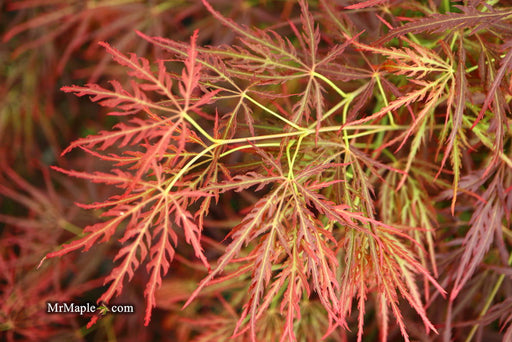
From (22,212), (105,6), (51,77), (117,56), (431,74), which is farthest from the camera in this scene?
(22,212)

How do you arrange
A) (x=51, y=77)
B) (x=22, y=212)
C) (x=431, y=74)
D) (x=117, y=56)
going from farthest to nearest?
(x=22, y=212), (x=51, y=77), (x=431, y=74), (x=117, y=56)

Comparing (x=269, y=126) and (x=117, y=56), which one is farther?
(x=269, y=126)

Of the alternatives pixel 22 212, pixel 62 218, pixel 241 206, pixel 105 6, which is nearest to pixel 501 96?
pixel 241 206

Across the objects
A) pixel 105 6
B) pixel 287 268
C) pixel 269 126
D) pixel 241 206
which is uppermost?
pixel 105 6

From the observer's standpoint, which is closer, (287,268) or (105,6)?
(287,268)

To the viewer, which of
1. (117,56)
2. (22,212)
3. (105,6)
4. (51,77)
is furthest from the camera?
(22,212)

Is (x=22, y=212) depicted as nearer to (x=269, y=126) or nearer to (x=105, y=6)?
(x=105, y=6)

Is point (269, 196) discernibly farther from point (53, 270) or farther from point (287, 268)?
point (53, 270)

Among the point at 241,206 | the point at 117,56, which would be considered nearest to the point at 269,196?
the point at 117,56

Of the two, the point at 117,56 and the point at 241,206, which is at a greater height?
the point at 117,56
